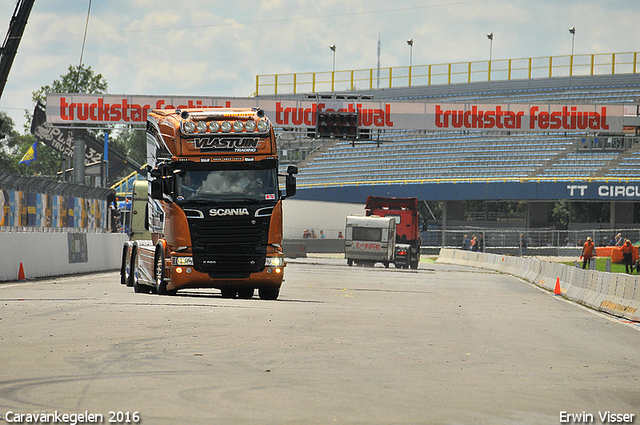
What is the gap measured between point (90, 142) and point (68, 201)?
1467 inches

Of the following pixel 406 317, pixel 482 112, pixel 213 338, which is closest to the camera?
pixel 213 338

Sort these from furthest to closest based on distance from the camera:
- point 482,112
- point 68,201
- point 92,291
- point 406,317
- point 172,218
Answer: point 482,112
point 68,201
point 92,291
point 172,218
point 406,317

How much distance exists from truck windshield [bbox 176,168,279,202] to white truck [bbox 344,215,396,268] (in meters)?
27.4

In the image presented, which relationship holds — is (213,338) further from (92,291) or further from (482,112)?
(482,112)

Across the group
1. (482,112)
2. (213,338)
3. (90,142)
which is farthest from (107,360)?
(90,142)

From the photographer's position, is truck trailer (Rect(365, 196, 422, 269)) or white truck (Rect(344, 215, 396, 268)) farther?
truck trailer (Rect(365, 196, 422, 269))

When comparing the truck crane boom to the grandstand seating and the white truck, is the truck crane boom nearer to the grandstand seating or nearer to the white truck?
the white truck

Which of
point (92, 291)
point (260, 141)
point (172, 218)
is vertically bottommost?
point (92, 291)

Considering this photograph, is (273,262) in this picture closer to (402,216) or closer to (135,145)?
(402,216)

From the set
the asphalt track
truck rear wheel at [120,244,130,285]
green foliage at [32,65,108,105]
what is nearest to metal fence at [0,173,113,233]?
truck rear wheel at [120,244,130,285]

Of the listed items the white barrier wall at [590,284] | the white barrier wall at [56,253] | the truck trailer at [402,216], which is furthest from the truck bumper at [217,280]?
the truck trailer at [402,216]

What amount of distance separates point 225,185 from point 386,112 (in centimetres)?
3120

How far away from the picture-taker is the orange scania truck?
15.8 metres

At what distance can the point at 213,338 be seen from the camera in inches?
412
